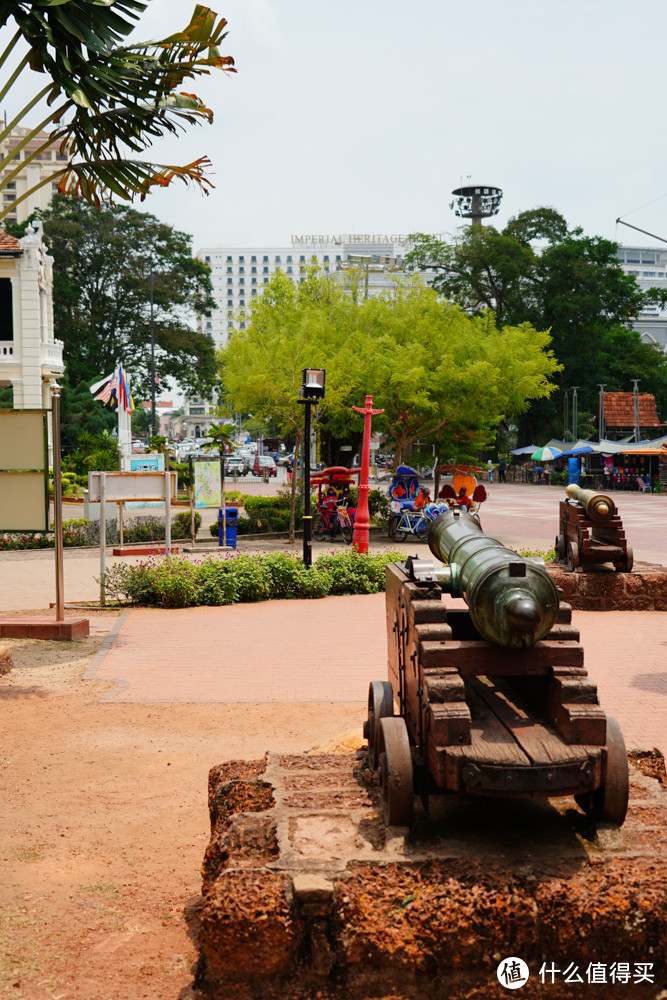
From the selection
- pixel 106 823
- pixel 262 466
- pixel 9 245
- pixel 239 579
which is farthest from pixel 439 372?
pixel 262 466

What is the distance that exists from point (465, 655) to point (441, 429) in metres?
20.6

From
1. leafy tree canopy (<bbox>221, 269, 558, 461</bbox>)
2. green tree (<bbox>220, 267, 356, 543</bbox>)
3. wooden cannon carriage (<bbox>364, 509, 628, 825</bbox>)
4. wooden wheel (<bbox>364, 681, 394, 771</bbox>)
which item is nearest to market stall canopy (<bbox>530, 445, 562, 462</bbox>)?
leafy tree canopy (<bbox>221, 269, 558, 461</bbox>)

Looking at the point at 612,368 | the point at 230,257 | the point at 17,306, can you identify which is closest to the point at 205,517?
the point at 17,306

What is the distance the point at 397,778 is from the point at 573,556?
9.80 metres

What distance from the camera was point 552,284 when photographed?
65.4 m

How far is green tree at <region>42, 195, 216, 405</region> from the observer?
5109 cm

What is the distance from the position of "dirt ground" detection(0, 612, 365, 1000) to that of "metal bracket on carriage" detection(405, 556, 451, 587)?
1.69 m

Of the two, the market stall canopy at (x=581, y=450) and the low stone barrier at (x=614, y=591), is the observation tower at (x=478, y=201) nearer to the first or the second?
the market stall canopy at (x=581, y=450)

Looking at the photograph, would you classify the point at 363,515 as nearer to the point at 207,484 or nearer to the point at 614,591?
the point at 207,484

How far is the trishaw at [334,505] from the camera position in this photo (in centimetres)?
2122

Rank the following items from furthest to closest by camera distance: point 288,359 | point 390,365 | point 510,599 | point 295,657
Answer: point 390,365 < point 288,359 < point 295,657 < point 510,599

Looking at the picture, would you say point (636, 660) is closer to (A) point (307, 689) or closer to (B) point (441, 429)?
(A) point (307, 689)

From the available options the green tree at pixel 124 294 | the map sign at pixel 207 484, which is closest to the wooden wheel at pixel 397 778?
the map sign at pixel 207 484

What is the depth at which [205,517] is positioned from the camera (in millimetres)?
27188
